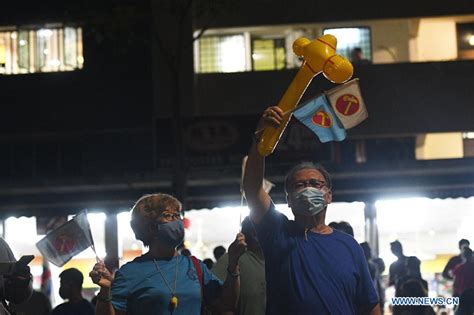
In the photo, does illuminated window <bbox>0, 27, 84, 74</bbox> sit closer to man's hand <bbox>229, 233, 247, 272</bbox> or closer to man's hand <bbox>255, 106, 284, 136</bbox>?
man's hand <bbox>229, 233, 247, 272</bbox>

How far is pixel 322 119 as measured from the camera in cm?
700

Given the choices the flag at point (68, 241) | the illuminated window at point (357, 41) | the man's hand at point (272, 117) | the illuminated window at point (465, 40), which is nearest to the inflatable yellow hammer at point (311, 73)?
the man's hand at point (272, 117)

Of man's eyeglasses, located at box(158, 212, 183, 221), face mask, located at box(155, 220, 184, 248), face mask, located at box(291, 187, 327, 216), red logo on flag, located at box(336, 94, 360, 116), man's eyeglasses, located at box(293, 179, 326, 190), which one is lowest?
face mask, located at box(155, 220, 184, 248)

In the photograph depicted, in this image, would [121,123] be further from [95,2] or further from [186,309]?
[186,309]

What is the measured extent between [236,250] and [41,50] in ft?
69.8

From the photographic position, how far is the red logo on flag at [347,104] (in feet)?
23.8

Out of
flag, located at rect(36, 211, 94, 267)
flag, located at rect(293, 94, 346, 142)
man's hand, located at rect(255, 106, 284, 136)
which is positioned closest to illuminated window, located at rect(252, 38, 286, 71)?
flag, located at rect(36, 211, 94, 267)

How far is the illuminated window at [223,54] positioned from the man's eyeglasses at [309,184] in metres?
19.5

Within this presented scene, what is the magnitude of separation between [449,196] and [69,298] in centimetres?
1287

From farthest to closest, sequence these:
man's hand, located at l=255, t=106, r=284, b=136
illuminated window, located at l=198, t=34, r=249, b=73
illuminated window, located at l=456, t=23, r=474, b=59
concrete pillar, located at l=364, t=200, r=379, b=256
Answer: illuminated window, located at l=198, t=34, r=249, b=73, illuminated window, located at l=456, t=23, r=474, b=59, concrete pillar, located at l=364, t=200, r=379, b=256, man's hand, located at l=255, t=106, r=284, b=136

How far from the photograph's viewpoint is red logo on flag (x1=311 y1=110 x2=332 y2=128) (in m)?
6.94

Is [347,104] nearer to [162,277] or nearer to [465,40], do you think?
[162,277]

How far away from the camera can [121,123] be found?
26.5m

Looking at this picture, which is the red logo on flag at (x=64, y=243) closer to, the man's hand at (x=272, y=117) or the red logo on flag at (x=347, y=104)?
the red logo on flag at (x=347, y=104)
